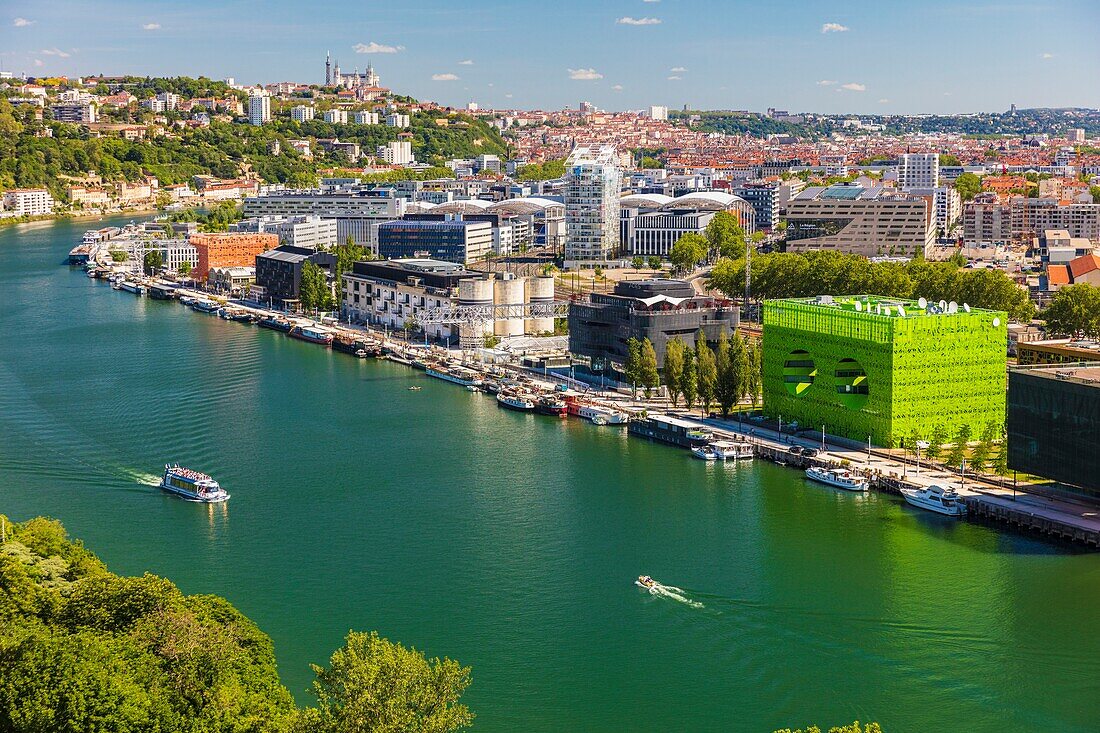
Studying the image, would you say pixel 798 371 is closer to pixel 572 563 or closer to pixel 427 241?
pixel 572 563

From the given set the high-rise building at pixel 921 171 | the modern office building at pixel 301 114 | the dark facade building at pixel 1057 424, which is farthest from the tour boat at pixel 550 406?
the modern office building at pixel 301 114

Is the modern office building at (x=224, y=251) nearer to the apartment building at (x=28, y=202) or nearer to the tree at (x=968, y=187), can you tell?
the apartment building at (x=28, y=202)

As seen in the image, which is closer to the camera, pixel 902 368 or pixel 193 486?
pixel 193 486

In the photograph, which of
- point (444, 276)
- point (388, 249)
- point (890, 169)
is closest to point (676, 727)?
point (444, 276)

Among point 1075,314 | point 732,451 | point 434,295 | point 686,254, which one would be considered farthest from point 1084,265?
point 732,451

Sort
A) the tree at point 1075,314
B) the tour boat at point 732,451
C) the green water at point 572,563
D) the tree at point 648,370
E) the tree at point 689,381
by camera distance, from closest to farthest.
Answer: the green water at point 572,563 → the tour boat at point 732,451 → the tree at point 689,381 → the tree at point 648,370 → the tree at point 1075,314

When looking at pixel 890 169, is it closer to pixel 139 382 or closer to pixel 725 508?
pixel 139 382
